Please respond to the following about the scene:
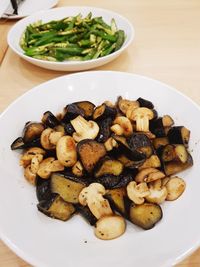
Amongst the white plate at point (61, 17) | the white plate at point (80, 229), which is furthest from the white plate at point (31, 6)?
the white plate at point (80, 229)

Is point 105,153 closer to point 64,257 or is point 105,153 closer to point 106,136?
point 106,136

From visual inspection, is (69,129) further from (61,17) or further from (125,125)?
(61,17)

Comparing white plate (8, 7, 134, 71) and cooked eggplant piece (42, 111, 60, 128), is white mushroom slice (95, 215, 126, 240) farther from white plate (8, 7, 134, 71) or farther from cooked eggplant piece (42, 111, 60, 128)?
white plate (8, 7, 134, 71)

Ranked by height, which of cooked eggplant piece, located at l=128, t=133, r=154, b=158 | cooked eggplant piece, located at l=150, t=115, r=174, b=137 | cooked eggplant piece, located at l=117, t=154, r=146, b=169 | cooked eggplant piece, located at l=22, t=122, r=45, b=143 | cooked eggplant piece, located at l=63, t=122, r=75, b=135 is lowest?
cooked eggplant piece, located at l=150, t=115, r=174, b=137

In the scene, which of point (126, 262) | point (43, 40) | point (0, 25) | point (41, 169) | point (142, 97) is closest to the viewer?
point (126, 262)

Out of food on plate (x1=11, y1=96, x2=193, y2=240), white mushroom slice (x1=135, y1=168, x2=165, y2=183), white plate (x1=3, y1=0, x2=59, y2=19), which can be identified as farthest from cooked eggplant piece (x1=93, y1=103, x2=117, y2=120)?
white plate (x1=3, y1=0, x2=59, y2=19)

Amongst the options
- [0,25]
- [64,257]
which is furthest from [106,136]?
[0,25]

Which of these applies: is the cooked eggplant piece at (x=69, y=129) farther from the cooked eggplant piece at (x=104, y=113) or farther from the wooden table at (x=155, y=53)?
the wooden table at (x=155, y=53)
